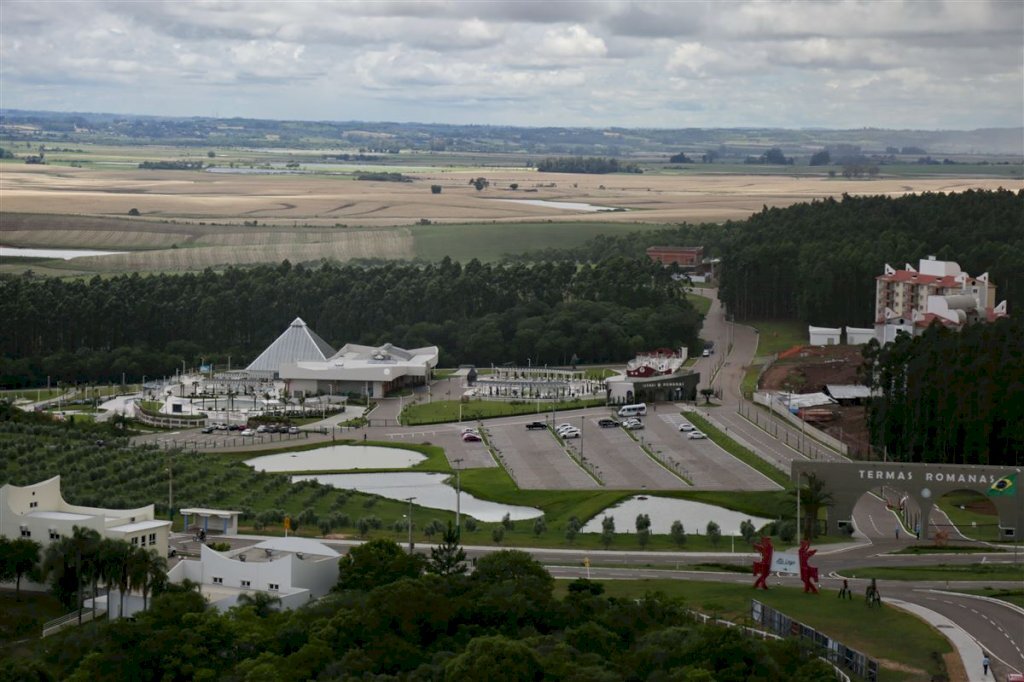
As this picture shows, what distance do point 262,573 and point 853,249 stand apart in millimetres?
70943

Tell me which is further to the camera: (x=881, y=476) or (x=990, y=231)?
Result: (x=990, y=231)

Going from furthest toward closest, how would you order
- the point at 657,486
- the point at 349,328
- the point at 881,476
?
the point at 349,328 < the point at 657,486 < the point at 881,476

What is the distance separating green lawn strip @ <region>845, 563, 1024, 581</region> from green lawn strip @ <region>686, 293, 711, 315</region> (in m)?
62.0

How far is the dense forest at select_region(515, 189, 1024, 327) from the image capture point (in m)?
101

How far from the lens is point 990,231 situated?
112875 mm

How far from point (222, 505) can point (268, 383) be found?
3295cm

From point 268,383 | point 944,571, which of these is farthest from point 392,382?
point 944,571

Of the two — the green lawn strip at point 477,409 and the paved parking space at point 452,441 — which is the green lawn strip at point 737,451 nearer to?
the green lawn strip at point 477,409

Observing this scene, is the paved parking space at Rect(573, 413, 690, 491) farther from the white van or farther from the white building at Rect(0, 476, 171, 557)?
the white building at Rect(0, 476, 171, 557)

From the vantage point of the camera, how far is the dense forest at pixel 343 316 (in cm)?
9431

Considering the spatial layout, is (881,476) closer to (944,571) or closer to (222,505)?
(944,571)

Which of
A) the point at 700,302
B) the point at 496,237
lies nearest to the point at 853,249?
the point at 700,302

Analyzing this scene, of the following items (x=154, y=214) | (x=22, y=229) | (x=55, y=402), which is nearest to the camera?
(x=55, y=402)

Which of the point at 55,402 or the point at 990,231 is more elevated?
the point at 990,231
